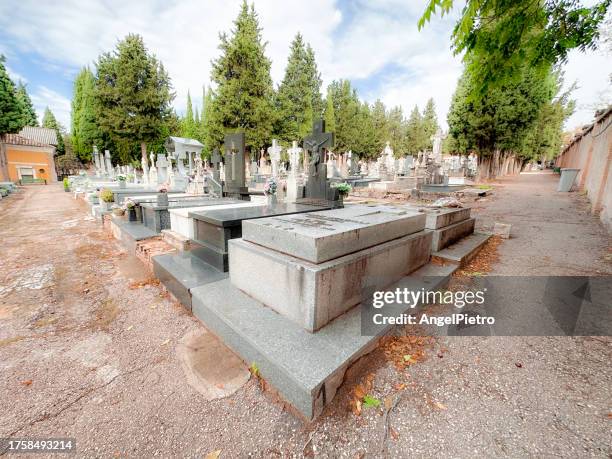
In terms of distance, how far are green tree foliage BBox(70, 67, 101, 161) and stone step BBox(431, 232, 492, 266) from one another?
37.7 m

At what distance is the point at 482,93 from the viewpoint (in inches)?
174

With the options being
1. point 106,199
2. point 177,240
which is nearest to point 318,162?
point 177,240

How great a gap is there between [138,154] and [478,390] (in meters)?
40.0

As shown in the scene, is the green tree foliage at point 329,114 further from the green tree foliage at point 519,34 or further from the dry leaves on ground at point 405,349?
the dry leaves on ground at point 405,349

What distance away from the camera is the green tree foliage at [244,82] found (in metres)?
23.4

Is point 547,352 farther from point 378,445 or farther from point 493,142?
point 493,142

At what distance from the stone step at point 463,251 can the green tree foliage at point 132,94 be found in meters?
28.5

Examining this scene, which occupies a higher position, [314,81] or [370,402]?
[314,81]

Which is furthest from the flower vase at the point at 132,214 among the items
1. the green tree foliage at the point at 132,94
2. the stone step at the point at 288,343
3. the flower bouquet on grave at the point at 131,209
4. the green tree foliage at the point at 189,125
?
the green tree foliage at the point at 189,125

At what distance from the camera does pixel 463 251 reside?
4738 mm

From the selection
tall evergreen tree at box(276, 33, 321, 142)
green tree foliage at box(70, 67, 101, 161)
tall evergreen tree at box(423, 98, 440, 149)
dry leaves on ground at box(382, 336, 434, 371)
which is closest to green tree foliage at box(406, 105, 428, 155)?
tall evergreen tree at box(423, 98, 440, 149)

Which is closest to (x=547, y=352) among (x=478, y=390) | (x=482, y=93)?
(x=478, y=390)

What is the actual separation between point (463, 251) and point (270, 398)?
413 cm

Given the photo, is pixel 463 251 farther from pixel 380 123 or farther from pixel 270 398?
pixel 380 123
